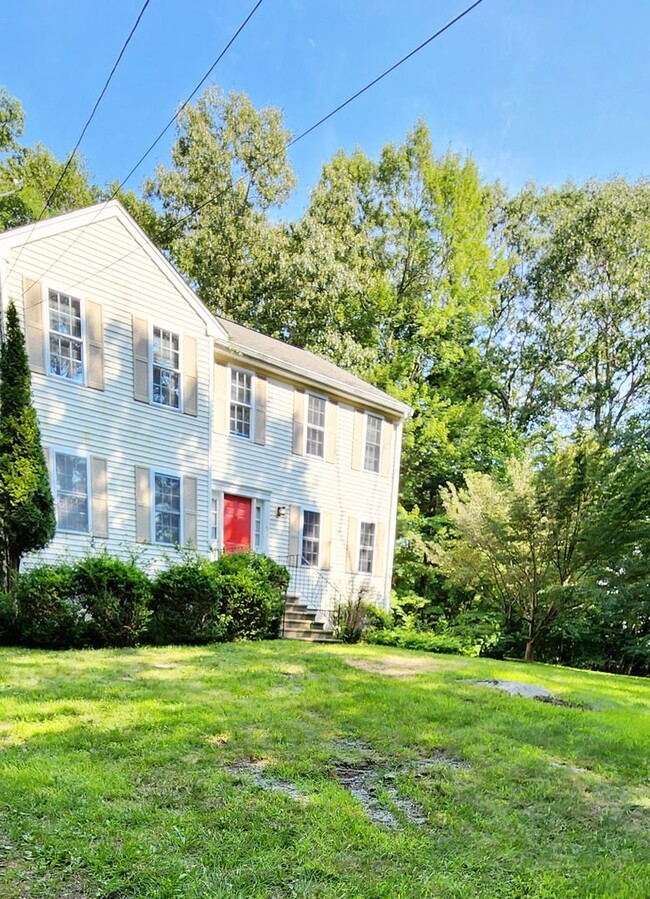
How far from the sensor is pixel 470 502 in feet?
37.9

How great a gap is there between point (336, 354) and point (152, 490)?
9.24 metres

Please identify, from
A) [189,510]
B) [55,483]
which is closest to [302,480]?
[189,510]

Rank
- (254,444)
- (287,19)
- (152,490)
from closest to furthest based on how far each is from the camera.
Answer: (287,19) → (152,490) → (254,444)

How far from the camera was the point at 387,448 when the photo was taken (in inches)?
516

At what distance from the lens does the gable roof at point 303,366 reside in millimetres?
10594

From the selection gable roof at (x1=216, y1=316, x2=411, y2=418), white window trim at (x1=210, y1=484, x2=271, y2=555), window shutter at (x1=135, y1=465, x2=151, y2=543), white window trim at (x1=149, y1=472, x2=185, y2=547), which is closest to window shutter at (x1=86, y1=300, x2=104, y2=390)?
window shutter at (x1=135, y1=465, x2=151, y2=543)

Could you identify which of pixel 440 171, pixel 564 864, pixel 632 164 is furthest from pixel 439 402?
pixel 564 864

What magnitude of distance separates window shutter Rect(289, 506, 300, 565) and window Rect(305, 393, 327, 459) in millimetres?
1392

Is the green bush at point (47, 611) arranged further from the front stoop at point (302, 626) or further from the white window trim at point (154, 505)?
the front stoop at point (302, 626)

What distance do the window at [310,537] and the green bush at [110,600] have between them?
15.9 ft

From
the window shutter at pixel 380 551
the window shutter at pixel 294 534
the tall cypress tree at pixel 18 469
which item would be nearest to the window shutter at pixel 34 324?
the tall cypress tree at pixel 18 469

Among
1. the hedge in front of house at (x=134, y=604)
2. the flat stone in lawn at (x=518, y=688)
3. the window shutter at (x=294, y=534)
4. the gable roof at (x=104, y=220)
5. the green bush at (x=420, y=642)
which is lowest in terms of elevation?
the green bush at (x=420, y=642)

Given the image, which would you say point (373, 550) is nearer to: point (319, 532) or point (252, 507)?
point (319, 532)

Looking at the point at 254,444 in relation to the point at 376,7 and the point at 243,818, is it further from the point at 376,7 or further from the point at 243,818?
the point at 243,818
